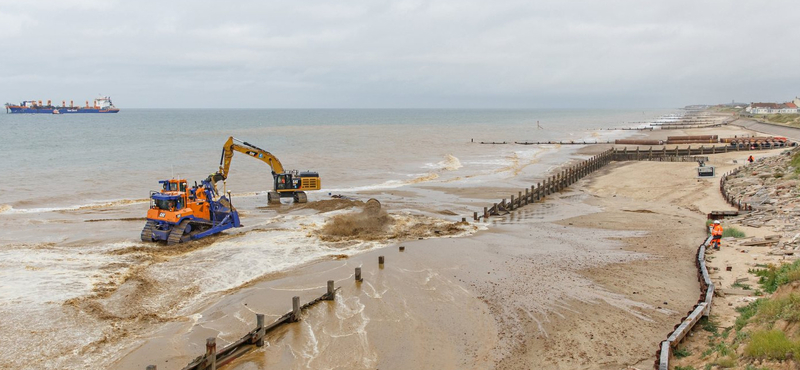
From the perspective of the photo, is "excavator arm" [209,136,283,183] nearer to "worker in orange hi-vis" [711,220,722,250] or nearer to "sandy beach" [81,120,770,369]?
"sandy beach" [81,120,770,369]

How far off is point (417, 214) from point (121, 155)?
46.6m

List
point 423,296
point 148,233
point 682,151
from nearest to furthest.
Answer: point 423,296
point 148,233
point 682,151

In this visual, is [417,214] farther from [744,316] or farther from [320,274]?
[744,316]

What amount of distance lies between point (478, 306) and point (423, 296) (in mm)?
1838

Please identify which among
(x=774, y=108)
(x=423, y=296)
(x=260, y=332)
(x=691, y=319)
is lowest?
(x=423, y=296)

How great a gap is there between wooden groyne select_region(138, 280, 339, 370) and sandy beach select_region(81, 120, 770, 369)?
0.20 metres

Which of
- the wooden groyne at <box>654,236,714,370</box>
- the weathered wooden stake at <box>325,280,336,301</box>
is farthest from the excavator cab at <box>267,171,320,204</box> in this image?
the wooden groyne at <box>654,236,714,370</box>

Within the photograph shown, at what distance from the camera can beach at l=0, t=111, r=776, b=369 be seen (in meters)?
12.6

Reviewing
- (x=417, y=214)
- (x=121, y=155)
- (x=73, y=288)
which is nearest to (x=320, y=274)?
(x=73, y=288)

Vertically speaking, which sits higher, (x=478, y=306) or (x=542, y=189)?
(x=542, y=189)

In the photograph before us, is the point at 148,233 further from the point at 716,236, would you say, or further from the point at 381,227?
the point at 716,236

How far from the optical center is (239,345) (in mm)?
12516

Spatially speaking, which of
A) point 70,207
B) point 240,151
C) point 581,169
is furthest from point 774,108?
point 70,207

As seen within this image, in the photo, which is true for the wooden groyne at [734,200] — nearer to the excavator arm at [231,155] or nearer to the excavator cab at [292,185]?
the excavator cab at [292,185]
